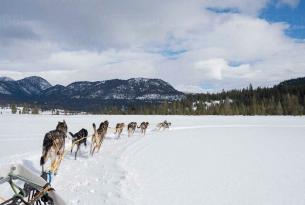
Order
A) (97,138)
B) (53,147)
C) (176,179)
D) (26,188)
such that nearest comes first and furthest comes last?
(26,188), (53,147), (176,179), (97,138)

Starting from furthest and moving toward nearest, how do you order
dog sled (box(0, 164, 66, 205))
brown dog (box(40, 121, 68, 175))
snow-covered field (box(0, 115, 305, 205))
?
brown dog (box(40, 121, 68, 175))
snow-covered field (box(0, 115, 305, 205))
dog sled (box(0, 164, 66, 205))

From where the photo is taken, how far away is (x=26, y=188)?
13.9 ft

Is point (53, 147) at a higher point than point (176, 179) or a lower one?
higher

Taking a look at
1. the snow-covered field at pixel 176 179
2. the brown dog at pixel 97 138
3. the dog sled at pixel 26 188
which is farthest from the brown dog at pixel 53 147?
the dog sled at pixel 26 188

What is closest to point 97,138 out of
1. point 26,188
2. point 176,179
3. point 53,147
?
point 53,147

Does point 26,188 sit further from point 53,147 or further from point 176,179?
point 176,179

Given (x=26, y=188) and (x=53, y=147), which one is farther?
(x=53, y=147)

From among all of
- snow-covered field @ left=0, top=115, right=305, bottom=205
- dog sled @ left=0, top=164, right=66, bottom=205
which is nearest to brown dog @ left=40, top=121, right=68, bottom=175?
snow-covered field @ left=0, top=115, right=305, bottom=205

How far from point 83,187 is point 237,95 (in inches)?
6829

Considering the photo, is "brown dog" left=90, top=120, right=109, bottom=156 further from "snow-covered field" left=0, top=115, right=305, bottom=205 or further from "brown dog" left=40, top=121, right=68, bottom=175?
"brown dog" left=40, top=121, right=68, bottom=175

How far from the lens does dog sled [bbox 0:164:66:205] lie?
387 cm

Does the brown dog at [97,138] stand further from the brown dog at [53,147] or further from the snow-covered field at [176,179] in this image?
the brown dog at [53,147]

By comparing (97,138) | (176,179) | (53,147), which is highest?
(53,147)

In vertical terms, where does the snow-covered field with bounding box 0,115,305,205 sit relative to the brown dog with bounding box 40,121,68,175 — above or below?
below
